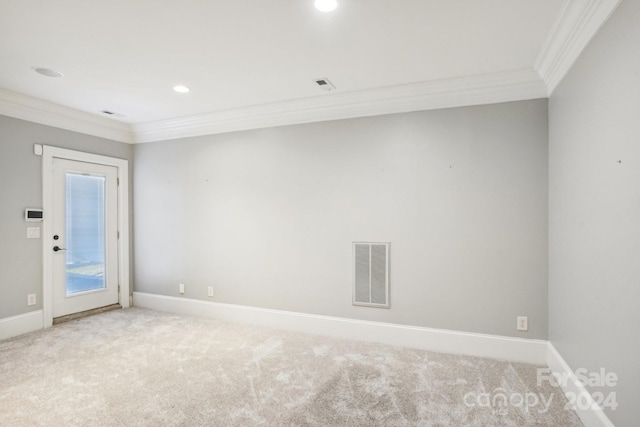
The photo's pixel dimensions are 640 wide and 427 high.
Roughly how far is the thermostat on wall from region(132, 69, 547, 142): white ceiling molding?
1.67 meters

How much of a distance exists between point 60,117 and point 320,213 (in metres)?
3.32

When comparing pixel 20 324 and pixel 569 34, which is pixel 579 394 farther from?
pixel 20 324

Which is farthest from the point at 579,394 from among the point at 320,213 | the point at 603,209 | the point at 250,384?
the point at 320,213

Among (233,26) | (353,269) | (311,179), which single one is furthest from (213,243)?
(233,26)

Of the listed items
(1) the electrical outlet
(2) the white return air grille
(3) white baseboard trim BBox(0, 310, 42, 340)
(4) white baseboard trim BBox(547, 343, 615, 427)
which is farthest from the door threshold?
(4) white baseboard trim BBox(547, 343, 615, 427)

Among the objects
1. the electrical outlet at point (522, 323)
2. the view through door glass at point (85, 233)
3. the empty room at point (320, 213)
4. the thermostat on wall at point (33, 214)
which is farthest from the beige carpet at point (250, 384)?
the thermostat on wall at point (33, 214)

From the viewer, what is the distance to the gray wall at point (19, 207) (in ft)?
11.4

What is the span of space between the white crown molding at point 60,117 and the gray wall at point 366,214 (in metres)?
0.50

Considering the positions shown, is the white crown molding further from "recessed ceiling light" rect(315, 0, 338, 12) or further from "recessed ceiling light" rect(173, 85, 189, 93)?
"recessed ceiling light" rect(315, 0, 338, 12)

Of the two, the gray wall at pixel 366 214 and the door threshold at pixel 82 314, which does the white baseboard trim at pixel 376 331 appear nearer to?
the gray wall at pixel 366 214

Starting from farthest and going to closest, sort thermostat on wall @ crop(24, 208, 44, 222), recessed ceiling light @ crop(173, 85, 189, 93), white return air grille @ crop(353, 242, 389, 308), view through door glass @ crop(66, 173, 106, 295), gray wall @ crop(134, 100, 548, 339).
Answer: view through door glass @ crop(66, 173, 106, 295) → thermostat on wall @ crop(24, 208, 44, 222) → white return air grille @ crop(353, 242, 389, 308) → recessed ceiling light @ crop(173, 85, 189, 93) → gray wall @ crop(134, 100, 548, 339)

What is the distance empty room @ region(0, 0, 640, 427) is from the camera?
6.66 ft

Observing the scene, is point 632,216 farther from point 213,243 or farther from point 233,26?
point 213,243

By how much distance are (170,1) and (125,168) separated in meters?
3.41
